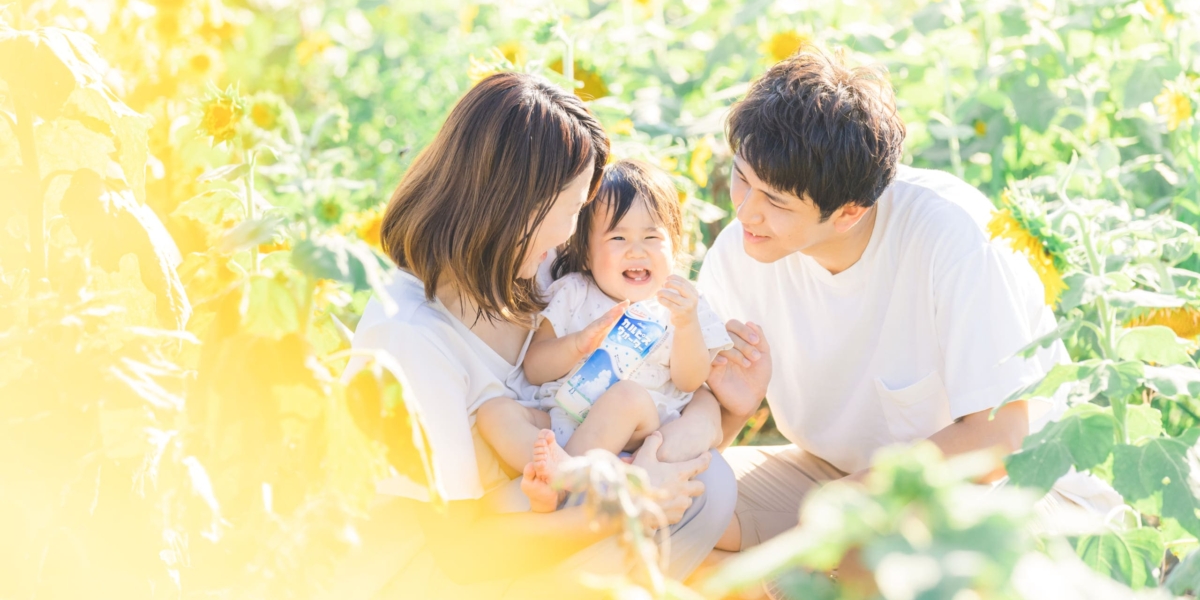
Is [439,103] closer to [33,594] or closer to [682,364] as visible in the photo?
[682,364]

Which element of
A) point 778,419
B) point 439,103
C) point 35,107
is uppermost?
point 35,107

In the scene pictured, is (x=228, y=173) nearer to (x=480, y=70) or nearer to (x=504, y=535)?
(x=480, y=70)

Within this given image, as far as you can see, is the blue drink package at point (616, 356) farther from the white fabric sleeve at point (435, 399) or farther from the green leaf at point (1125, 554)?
the green leaf at point (1125, 554)

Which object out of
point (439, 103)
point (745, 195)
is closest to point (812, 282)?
point (745, 195)

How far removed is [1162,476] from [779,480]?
106 cm

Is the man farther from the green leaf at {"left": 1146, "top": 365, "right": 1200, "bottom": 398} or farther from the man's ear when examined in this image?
the green leaf at {"left": 1146, "top": 365, "right": 1200, "bottom": 398}

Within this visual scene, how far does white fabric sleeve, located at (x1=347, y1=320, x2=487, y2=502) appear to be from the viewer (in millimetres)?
1646

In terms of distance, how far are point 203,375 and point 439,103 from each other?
3400 millimetres

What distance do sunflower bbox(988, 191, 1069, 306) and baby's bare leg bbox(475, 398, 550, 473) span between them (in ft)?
2.75

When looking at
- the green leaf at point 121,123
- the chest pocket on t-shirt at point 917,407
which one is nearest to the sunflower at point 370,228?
the green leaf at point 121,123

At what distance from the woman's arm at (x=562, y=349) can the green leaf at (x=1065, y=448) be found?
78 centimetres

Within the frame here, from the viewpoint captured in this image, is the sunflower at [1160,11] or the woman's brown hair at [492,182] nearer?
the woman's brown hair at [492,182]

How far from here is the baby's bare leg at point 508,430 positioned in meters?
1.73

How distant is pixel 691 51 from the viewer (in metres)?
4.06
